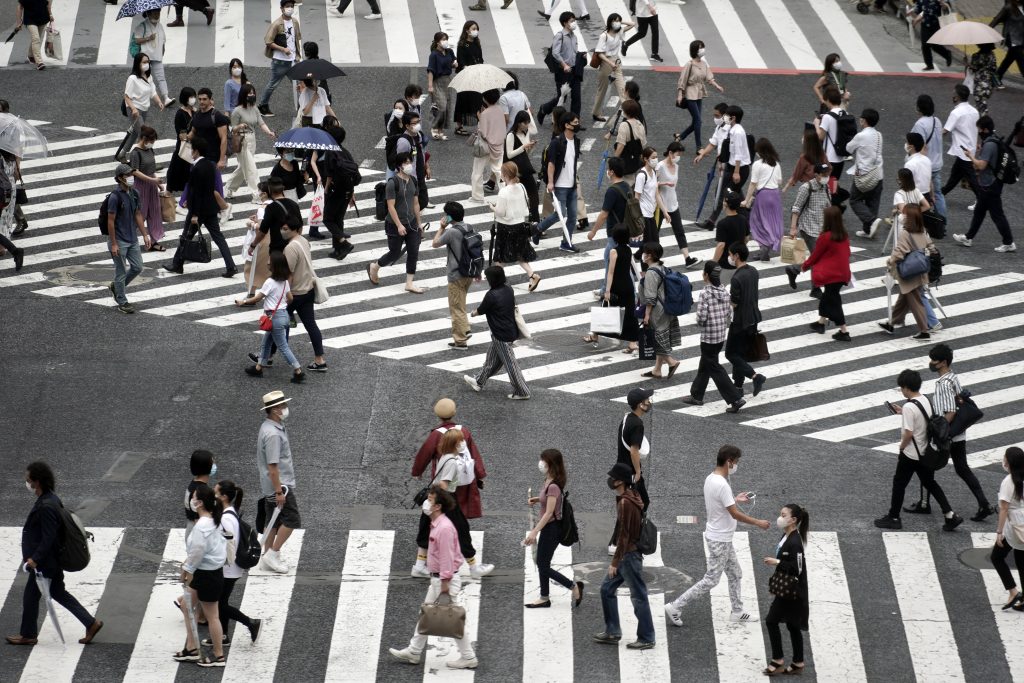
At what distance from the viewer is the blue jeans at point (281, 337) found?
17.6 m

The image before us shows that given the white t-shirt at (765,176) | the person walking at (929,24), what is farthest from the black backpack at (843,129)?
the person walking at (929,24)

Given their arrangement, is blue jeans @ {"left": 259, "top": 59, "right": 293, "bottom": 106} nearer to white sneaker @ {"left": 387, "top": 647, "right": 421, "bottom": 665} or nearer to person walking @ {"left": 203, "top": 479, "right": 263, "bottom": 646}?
person walking @ {"left": 203, "top": 479, "right": 263, "bottom": 646}

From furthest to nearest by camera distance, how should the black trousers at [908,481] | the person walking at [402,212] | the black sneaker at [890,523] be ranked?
1. the person walking at [402,212]
2. the black sneaker at [890,523]
3. the black trousers at [908,481]

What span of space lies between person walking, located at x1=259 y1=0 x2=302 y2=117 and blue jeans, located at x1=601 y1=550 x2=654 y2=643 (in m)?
16.3

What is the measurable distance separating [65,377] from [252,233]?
3020 mm

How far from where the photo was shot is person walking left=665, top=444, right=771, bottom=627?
43.0ft

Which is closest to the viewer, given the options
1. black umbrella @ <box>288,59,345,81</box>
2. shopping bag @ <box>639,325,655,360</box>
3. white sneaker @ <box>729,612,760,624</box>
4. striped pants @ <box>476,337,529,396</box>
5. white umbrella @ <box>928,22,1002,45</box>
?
white sneaker @ <box>729,612,760,624</box>

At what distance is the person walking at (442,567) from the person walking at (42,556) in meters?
2.71

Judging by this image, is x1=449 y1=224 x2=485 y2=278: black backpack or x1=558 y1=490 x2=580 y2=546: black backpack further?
x1=449 y1=224 x2=485 y2=278: black backpack

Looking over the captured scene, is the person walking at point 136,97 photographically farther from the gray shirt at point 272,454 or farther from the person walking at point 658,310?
the gray shirt at point 272,454

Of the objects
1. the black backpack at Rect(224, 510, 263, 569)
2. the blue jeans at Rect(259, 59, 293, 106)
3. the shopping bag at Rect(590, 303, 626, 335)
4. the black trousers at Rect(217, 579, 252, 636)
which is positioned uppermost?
the black backpack at Rect(224, 510, 263, 569)

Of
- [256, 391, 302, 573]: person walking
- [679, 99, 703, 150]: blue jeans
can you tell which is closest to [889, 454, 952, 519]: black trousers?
[256, 391, 302, 573]: person walking

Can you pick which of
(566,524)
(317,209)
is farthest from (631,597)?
(317,209)

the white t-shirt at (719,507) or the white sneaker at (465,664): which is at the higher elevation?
the white t-shirt at (719,507)
